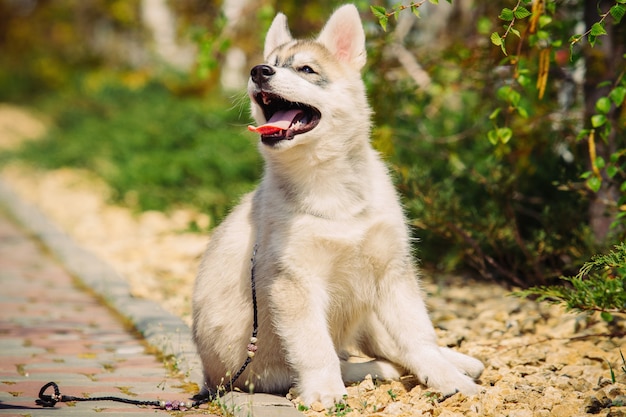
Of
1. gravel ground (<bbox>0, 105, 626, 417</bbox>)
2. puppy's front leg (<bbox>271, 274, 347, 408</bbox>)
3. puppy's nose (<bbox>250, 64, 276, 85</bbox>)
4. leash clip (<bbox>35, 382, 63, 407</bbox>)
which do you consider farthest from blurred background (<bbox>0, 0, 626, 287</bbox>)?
leash clip (<bbox>35, 382, 63, 407</bbox>)

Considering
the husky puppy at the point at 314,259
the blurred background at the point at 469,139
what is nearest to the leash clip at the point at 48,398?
the husky puppy at the point at 314,259

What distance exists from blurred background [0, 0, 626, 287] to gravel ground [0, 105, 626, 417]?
0.31 metres

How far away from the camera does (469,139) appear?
809 centimetres

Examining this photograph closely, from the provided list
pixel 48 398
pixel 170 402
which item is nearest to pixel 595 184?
pixel 170 402

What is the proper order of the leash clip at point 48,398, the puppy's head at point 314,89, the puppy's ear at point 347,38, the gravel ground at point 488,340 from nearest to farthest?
the gravel ground at point 488,340 < the leash clip at point 48,398 < the puppy's head at point 314,89 < the puppy's ear at point 347,38

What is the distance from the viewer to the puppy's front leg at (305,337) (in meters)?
3.55

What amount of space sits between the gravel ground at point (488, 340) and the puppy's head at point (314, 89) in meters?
1.28

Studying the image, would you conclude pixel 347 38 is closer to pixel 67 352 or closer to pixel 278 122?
pixel 278 122

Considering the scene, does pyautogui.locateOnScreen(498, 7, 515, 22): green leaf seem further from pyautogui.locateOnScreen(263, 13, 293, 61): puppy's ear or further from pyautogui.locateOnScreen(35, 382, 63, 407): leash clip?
pyautogui.locateOnScreen(35, 382, 63, 407): leash clip

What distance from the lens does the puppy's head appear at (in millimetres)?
3721

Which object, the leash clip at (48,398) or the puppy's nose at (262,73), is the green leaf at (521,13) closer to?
the puppy's nose at (262,73)

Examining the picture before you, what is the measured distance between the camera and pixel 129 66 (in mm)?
28969

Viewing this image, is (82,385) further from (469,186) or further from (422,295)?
(469,186)

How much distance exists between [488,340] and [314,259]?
1629 mm
